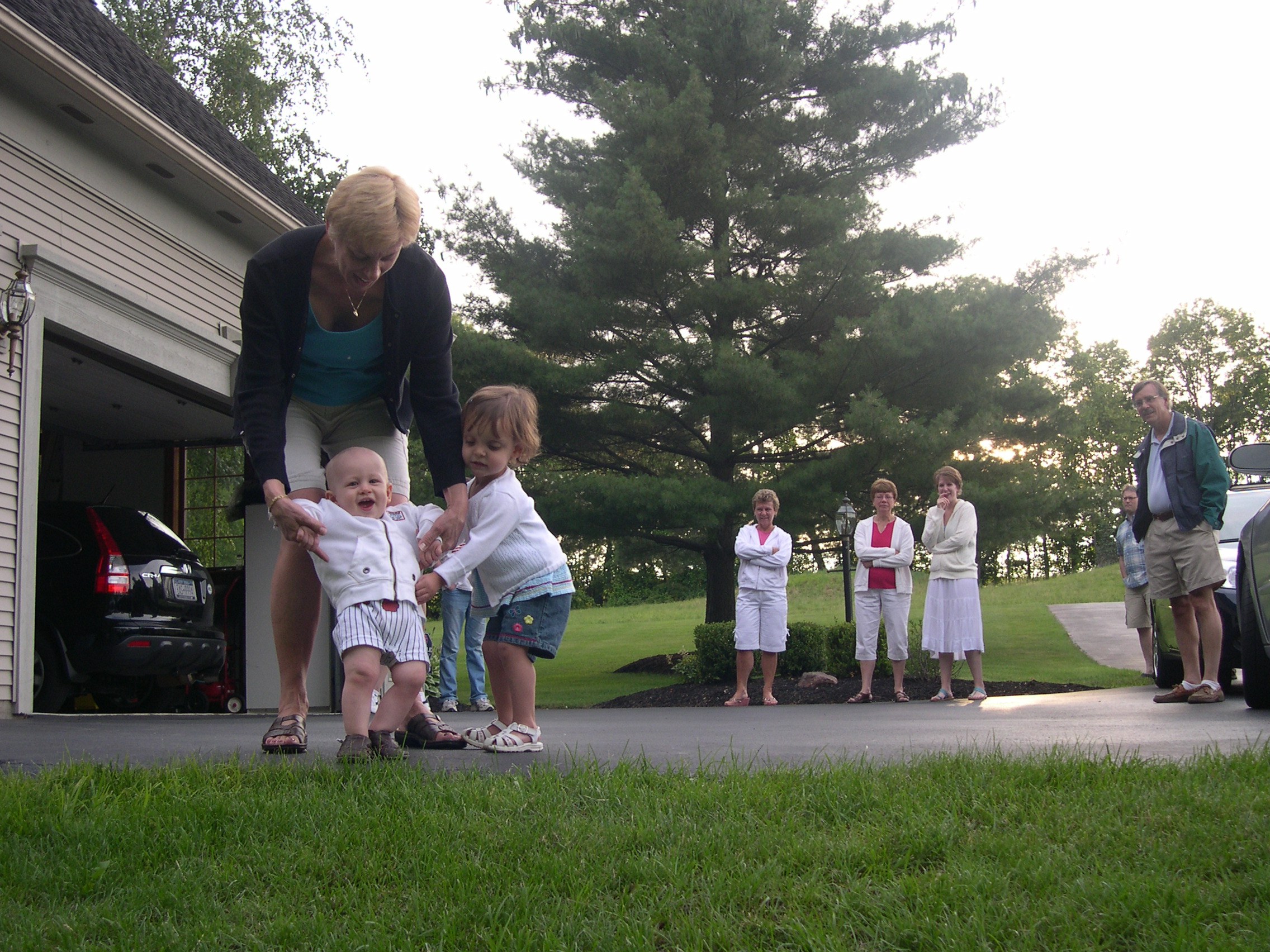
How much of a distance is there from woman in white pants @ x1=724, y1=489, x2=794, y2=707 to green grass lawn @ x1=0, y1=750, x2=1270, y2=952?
298 inches

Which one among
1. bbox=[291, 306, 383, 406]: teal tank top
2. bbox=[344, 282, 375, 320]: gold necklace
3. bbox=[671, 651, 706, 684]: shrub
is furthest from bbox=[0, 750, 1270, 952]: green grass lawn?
bbox=[671, 651, 706, 684]: shrub

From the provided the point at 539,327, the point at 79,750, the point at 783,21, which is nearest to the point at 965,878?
the point at 79,750

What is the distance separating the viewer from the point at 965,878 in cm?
218

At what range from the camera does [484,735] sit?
4.19 metres

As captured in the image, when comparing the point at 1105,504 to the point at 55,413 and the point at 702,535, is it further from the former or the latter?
the point at 55,413

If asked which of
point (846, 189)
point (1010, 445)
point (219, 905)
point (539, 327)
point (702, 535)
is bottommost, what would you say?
point (219, 905)

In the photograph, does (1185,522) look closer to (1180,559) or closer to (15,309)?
(1180,559)

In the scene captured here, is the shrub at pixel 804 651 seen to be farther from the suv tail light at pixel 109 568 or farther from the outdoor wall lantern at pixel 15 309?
the outdoor wall lantern at pixel 15 309

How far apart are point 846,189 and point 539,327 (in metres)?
5.55

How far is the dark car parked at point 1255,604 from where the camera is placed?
18.8 feet

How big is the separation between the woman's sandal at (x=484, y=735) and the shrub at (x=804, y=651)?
10.3m

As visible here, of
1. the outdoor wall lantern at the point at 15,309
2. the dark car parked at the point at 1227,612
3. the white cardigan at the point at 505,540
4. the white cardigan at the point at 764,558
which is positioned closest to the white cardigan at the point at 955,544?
the white cardigan at the point at 764,558

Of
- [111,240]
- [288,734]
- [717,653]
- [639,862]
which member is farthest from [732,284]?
[639,862]

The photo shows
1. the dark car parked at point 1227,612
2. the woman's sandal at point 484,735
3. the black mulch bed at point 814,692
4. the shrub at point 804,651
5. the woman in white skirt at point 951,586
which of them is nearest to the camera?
the woman's sandal at point 484,735
